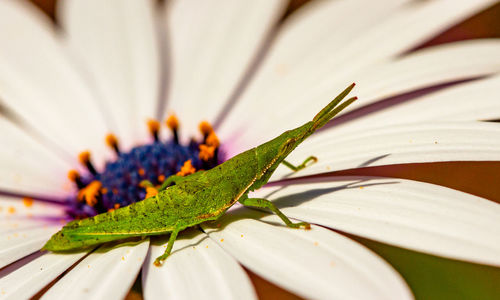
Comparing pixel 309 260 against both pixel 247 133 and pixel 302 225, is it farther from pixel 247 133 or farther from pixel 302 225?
pixel 247 133

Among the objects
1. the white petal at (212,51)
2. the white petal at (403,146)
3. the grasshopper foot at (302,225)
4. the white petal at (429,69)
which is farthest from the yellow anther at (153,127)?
the grasshopper foot at (302,225)

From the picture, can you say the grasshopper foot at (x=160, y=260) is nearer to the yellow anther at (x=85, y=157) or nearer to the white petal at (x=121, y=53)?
the yellow anther at (x=85, y=157)

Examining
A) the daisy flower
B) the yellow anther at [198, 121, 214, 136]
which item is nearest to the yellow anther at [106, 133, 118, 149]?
the daisy flower

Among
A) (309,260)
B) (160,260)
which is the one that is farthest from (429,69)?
(160,260)

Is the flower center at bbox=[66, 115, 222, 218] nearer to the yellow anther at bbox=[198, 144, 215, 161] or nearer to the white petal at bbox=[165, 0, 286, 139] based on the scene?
the yellow anther at bbox=[198, 144, 215, 161]

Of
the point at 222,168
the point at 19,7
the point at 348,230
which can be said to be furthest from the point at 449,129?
the point at 19,7
